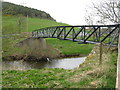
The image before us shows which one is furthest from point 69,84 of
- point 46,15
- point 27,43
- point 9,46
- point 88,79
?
point 46,15

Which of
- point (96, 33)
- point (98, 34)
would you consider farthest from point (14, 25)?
point (96, 33)

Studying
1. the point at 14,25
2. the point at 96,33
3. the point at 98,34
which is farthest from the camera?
the point at 14,25

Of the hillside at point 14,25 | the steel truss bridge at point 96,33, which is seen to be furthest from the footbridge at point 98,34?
the hillside at point 14,25

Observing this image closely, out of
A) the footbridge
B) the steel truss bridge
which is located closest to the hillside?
the steel truss bridge

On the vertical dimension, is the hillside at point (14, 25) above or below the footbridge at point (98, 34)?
above

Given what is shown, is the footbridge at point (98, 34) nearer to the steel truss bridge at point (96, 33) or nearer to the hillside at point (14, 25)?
the steel truss bridge at point (96, 33)

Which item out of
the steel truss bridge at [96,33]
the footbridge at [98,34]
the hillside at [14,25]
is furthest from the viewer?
the hillside at [14,25]

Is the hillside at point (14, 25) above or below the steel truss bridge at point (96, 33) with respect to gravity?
above

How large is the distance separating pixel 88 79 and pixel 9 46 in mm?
19866

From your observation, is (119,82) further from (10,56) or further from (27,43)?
(27,43)

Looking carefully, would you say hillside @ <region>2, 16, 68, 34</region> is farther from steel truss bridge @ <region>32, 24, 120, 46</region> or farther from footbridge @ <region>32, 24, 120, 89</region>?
footbridge @ <region>32, 24, 120, 89</region>

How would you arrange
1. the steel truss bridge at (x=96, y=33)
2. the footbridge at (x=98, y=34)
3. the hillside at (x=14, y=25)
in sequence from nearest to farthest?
the footbridge at (x=98, y=34), the steel truss bridge at (x=96, y=33), the hillside at (x=14, y=25)

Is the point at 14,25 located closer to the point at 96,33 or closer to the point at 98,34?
the point at 98,34

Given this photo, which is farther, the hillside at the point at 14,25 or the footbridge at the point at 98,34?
the hillside at the point at 14,25
